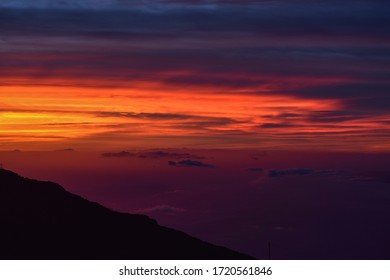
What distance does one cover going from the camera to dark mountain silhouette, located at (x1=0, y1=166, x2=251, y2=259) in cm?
10806

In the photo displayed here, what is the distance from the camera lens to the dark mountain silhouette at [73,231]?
108 m

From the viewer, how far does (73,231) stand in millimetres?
117250

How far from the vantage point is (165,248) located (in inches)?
4818
